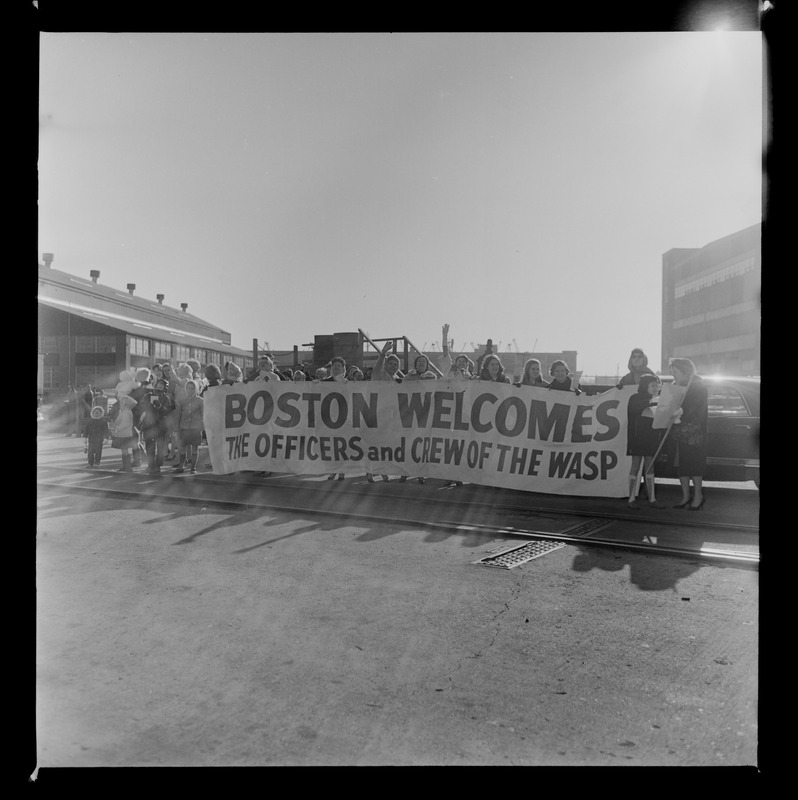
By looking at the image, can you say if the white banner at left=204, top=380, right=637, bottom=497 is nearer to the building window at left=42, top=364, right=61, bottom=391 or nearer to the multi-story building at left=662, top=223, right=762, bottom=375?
the building window at left=42, top=364, right=61, bottom=391

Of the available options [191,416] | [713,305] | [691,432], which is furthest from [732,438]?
[713,305]

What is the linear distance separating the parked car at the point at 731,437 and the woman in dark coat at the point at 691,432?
575mm

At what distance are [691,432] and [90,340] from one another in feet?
148

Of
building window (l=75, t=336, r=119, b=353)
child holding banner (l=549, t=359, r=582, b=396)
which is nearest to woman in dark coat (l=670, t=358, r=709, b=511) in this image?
child holding banner (l=549, t=359, r=582, b=396)

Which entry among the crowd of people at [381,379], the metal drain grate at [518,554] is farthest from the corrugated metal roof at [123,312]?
the metal drain grate at [518,554]

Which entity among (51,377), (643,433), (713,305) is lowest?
(643,433)

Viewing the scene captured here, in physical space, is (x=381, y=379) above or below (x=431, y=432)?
above

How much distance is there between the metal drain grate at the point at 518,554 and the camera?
5801mm

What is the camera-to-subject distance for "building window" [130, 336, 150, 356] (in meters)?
47.1

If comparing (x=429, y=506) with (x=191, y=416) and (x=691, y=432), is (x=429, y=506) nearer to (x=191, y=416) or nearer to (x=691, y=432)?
(x=691, y=432)

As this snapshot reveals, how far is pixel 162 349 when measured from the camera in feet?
171
